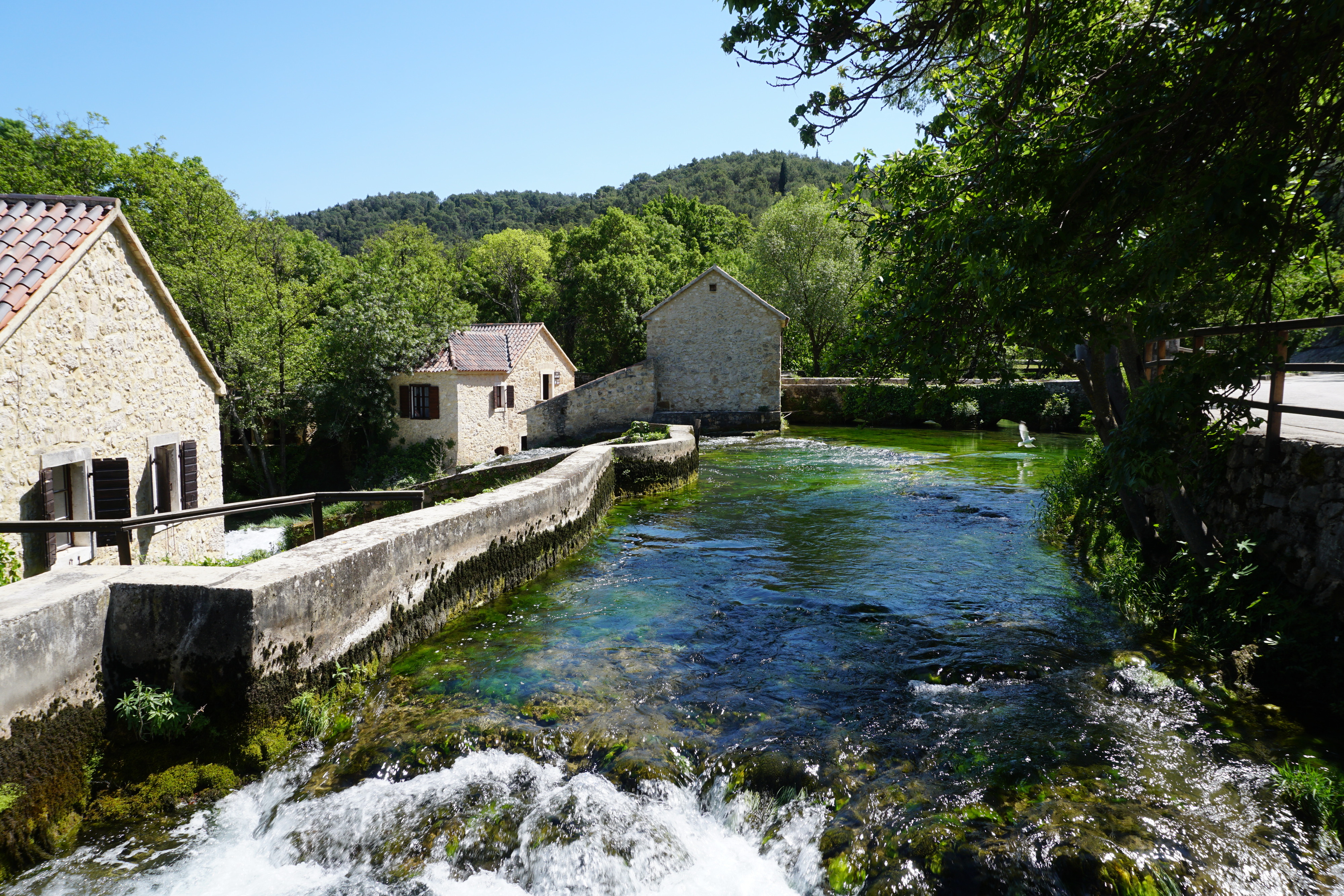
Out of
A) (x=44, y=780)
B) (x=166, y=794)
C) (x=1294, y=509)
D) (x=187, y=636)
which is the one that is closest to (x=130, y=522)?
(x=187, y=636)

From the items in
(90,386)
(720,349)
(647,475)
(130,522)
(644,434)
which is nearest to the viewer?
(130,522)

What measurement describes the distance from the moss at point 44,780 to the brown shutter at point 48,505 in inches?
200

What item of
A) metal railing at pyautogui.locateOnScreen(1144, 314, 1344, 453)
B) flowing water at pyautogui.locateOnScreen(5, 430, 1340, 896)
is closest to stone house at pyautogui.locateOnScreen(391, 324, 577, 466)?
flowing water at pyautogui.locateOnScreen(5, 430, 1340, 896)

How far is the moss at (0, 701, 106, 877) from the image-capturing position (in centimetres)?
350

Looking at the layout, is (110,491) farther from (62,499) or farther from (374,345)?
(374,345)

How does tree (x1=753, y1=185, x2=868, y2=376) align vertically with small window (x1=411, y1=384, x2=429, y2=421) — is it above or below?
above

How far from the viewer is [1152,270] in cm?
447

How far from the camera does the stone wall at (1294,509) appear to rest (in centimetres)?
501

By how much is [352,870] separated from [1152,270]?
541 cm

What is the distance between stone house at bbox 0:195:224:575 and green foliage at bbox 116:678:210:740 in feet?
14.8

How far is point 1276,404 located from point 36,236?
39.5 ft

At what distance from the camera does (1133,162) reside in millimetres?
4629

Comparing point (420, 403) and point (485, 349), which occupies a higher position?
point (485, 349)

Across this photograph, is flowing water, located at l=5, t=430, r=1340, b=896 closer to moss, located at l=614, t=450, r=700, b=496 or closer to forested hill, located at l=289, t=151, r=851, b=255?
moss, located at l=614, t=450, r=700, b=496
